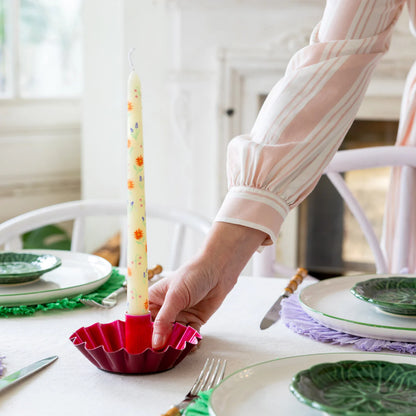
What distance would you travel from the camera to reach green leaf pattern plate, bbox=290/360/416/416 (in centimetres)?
54

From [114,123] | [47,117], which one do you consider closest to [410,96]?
[114,123]

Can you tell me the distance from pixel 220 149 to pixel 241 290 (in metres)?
1.87

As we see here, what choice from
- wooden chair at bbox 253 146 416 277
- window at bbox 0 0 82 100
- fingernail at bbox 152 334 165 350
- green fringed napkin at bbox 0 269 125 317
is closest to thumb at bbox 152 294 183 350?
fingernail at bbox 152 334 165 350

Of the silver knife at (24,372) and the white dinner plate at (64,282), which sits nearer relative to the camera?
the silver knife at (24,372)

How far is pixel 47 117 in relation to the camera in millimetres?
3428

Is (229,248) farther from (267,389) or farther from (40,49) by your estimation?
(40,49)

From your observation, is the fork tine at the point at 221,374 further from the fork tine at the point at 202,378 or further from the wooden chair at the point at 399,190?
the wooden chair at the point at 399,190

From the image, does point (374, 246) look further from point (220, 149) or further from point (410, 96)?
point (220, 149)

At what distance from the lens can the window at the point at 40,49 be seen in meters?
3.29

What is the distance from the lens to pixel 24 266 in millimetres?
1039

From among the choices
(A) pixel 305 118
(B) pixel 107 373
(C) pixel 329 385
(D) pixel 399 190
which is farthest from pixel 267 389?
(D) pixel 399 190

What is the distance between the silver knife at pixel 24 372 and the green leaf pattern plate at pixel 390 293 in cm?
35

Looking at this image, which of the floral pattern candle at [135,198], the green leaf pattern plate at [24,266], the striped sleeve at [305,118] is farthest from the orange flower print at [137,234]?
the green leaf pattern plate at [24,266]

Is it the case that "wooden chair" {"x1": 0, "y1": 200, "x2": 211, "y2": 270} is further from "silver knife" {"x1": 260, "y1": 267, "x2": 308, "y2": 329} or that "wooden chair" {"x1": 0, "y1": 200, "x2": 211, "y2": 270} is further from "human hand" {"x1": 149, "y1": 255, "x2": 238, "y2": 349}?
"human hand" {"x1": 149, "y1": 255, "x2": 238, "y2": 349}
